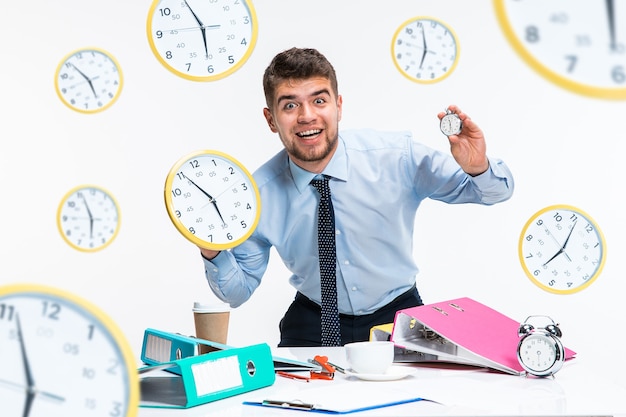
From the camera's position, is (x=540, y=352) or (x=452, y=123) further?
(x=452, y=123)

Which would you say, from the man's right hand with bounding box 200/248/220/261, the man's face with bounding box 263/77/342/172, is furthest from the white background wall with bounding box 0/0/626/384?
the man's right hand with bounding box 200/248/220/261

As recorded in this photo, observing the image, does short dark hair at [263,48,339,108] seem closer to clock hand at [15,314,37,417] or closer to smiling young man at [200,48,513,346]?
smiling young man at [200,48,513,346]

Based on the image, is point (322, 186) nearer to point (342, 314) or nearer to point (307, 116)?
point (307, 116)

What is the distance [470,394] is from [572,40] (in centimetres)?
79

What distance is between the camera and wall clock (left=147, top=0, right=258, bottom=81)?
2311 mm

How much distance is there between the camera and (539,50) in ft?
3.37

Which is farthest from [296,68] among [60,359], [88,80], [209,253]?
[88,80]

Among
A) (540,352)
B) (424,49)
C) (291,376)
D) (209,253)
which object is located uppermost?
(424,49)

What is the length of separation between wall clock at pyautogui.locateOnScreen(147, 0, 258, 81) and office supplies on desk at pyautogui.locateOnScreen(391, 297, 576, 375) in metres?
0.99

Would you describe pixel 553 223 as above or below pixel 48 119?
below

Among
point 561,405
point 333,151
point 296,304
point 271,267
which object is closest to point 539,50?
point 561,405

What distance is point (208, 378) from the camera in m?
1.52

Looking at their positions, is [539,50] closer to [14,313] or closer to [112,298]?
[14,313]

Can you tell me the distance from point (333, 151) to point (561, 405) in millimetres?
1720
